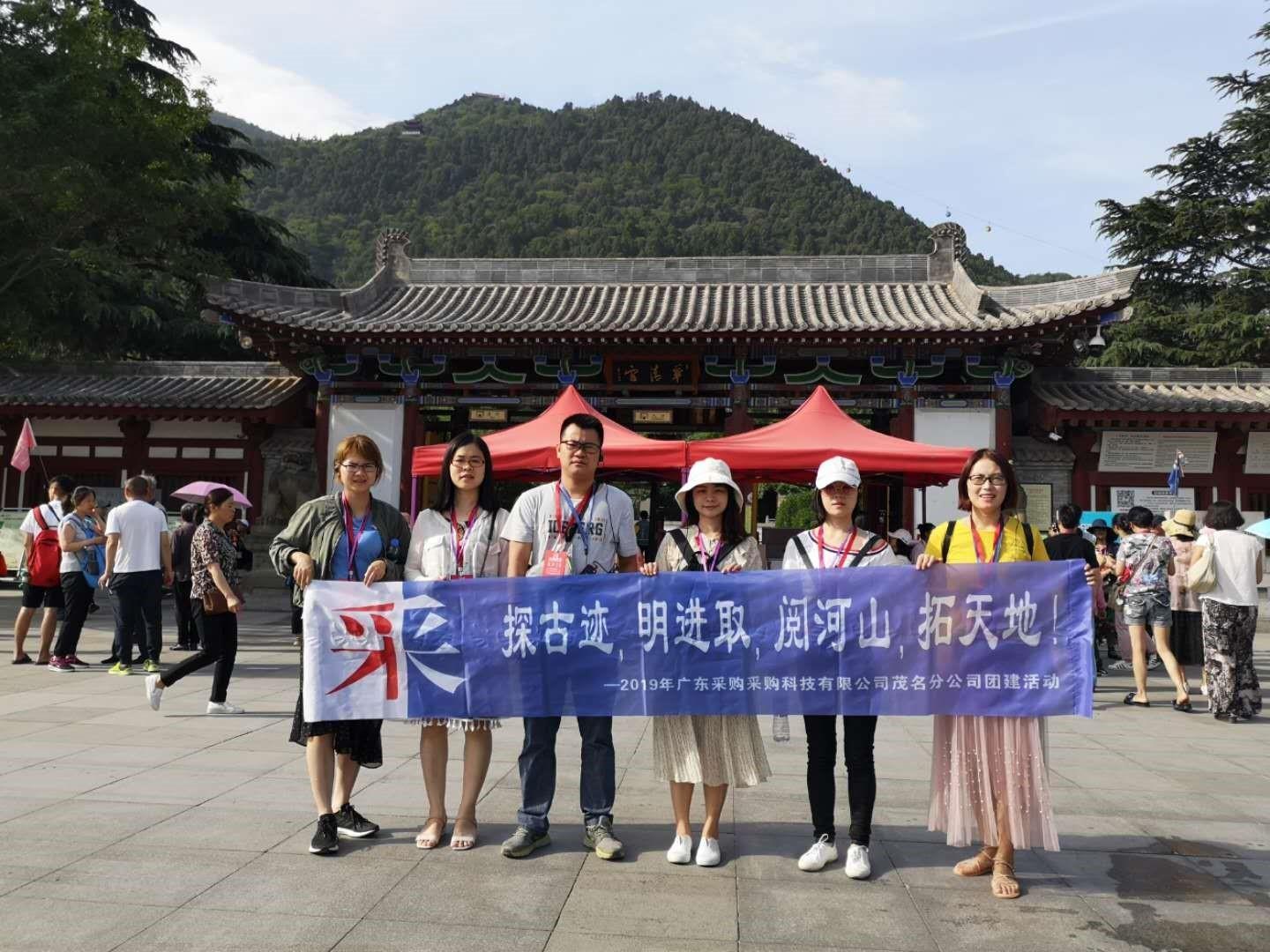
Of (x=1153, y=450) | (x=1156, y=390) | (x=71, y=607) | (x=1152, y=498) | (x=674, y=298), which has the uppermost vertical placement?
(x=674, y=298)

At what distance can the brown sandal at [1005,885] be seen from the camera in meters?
3.43

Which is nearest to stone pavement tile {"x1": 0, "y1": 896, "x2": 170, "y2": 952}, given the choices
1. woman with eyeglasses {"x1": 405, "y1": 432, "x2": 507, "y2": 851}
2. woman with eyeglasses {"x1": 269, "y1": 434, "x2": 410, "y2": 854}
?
woman with eyeglasses {"x1": 269, "y1": 434, "x2": 410, "y2": 854}

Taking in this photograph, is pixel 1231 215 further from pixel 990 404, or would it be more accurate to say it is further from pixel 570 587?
pixel 570 587

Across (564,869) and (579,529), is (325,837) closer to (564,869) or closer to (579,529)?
(564,869)

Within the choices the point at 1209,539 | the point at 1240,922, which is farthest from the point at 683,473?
the point at 1240,922

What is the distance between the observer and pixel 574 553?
13.1ft

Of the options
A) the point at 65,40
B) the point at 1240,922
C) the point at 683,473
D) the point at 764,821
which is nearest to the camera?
the point at 1240,922

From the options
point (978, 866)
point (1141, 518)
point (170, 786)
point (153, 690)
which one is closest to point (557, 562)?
point (978, 866)

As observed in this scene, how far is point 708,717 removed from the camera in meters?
3.85

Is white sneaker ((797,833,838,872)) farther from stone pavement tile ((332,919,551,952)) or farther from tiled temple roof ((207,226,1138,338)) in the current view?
tiled temple roof ((207,226,1138,338))

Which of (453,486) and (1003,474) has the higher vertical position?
(1003,474)

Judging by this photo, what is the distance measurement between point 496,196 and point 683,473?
7202 centimetres

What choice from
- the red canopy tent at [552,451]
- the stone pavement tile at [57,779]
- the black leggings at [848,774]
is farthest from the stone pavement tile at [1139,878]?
the red canopy tent at [552,451]

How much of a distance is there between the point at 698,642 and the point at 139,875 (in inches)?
88.6
